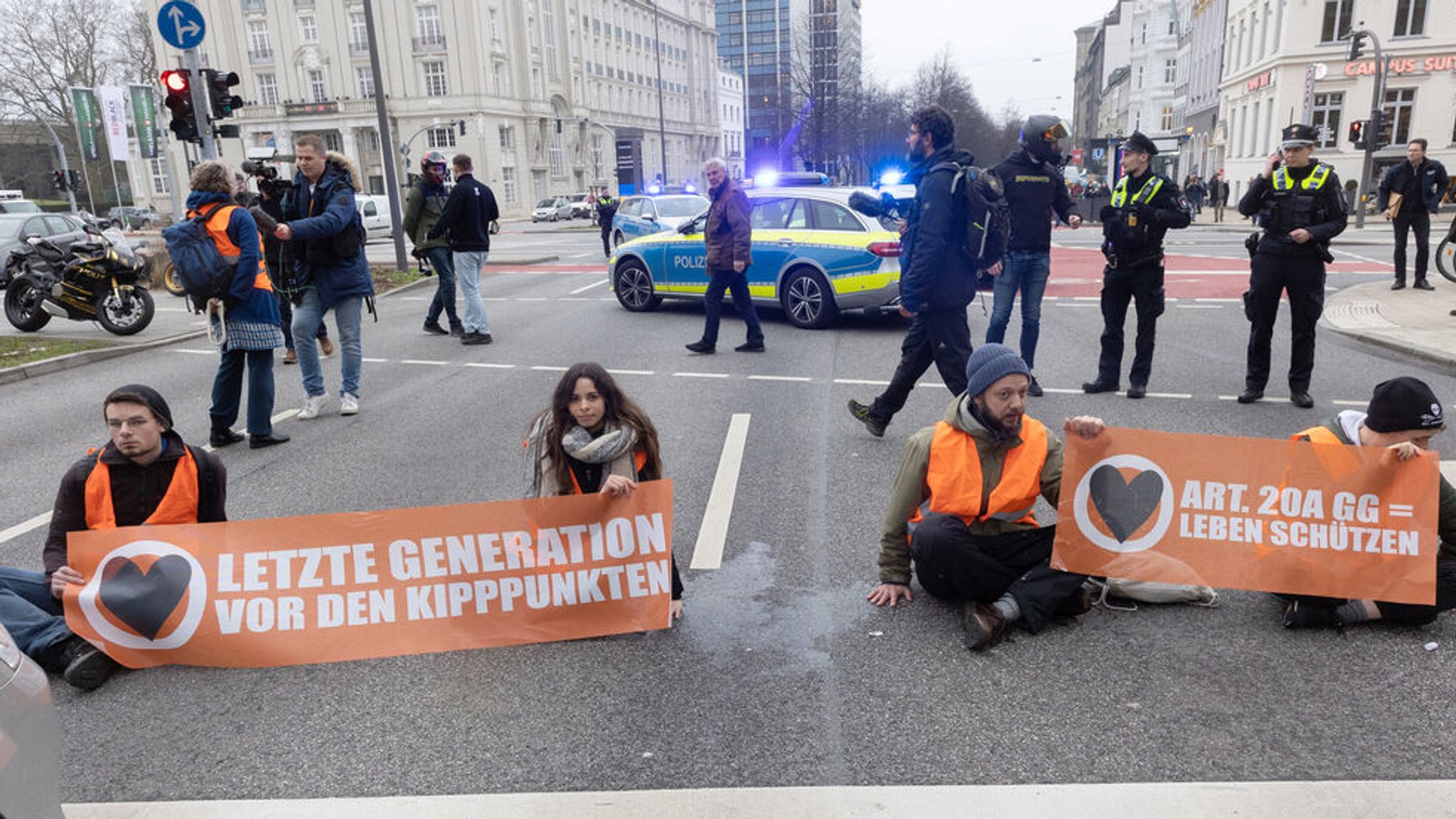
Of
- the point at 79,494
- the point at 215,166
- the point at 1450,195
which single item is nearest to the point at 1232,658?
the point at 79,494

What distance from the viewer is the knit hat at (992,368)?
369cm

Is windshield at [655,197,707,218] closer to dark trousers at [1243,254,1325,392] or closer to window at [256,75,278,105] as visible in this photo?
dark trousers at [1243,254,1325,392]

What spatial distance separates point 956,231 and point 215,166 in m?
4.95

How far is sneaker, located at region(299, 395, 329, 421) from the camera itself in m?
7.79

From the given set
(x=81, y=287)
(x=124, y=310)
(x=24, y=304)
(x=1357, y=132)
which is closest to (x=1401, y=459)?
(x=124, y=310)

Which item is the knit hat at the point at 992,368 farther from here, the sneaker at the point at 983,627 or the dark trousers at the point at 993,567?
the sneaker at the point at 983,627

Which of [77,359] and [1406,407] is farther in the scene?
[77,359]

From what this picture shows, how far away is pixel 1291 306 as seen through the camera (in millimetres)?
7262

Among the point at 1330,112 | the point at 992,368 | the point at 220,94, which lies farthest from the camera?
the point at 1330,112

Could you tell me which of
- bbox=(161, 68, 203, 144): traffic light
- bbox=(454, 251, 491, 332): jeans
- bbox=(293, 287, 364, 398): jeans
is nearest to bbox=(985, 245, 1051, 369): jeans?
bbox=(293, 287, 364, 398): jeans

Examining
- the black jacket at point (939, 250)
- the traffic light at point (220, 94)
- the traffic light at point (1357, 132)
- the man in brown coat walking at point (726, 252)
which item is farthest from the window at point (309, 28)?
the black jacket at point (939, 250)

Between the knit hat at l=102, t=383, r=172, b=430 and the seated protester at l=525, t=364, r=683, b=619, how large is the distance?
1.42 m

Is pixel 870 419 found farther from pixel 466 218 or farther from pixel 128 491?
pixel 466 218

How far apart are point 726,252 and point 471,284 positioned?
10.1 feet
